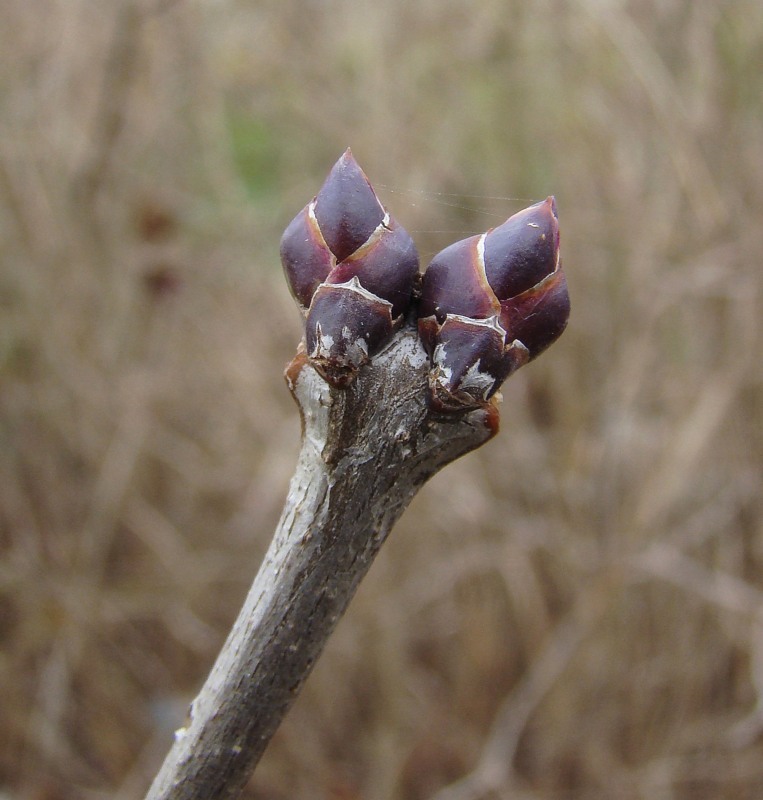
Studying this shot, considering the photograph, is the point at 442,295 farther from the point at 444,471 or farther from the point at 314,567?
the point at 444,471

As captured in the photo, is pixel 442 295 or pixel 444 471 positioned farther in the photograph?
pixel 444 471

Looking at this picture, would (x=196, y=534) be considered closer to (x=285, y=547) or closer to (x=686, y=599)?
(x=686, y=599)

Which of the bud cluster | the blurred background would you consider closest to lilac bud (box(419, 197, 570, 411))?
the bud cluster

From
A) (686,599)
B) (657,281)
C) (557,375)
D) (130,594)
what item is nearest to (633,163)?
(657,281)

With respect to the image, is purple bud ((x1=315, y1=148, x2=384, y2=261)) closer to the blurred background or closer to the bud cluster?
the bud cluster

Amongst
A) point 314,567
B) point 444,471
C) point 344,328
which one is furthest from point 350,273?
point 444,471

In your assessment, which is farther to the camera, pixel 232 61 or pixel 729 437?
pixel 232 61

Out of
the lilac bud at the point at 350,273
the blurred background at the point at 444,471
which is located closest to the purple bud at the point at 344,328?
the lilac bud at the point at 350,273
